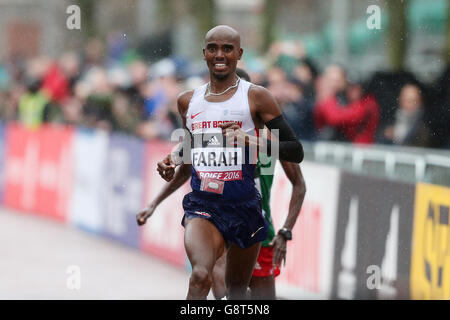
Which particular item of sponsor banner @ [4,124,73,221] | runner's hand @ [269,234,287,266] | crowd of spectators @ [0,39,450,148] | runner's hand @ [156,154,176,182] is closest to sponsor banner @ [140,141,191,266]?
crowd of spectators @ [0,39,450,148]

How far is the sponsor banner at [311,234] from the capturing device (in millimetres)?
9891

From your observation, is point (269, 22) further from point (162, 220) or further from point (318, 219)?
point (318, 219)

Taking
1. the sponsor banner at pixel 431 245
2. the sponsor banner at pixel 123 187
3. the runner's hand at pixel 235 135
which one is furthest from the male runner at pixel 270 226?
the sponsor banner at pixel 123 187

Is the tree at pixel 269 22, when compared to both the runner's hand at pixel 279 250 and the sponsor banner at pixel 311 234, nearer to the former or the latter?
the sponsor banner at pixel 311 234

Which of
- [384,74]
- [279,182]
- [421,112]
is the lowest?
[279,182]

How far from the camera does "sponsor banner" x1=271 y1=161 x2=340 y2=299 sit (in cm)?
989

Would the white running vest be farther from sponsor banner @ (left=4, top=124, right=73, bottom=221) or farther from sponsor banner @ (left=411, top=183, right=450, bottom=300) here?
sponsor banner @ (left=4, top=124, right=73, bottom=221)

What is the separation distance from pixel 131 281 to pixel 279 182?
2.08 m

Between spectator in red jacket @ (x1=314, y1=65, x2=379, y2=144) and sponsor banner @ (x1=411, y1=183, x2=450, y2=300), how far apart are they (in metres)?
3.52

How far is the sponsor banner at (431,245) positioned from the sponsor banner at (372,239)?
117 mm

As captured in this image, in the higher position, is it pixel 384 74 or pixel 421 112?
pixel 384 74
